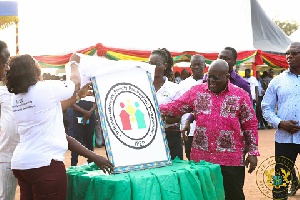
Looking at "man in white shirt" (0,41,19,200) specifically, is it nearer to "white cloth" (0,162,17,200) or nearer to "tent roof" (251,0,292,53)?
"white cloth" (0,162,17,200)

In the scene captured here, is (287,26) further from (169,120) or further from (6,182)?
(6,182)

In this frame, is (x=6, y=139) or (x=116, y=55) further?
(x=116, y=55)

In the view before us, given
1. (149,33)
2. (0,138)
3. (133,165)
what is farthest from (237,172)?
(149,33)

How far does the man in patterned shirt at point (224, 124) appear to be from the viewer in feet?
13.3

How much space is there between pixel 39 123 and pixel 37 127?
3 centimetres

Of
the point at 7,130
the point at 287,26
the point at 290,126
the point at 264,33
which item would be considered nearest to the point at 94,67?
the point at 7,130

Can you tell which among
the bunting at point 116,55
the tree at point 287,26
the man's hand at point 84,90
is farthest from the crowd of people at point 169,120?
the tree at point 287,26

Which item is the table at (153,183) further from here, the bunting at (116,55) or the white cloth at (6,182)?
the bunting at (116,55)

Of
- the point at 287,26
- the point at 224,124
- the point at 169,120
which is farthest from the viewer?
the point at 287,26

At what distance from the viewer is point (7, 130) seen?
3664mm

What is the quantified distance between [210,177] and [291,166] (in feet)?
6.14

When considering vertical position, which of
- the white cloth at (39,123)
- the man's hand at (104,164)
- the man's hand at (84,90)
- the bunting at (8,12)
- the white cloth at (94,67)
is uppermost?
the bunting at (8,12)

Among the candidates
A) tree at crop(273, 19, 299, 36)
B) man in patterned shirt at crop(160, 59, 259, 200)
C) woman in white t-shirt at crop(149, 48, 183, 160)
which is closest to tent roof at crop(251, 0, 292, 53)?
woman in white t-shirt at crop(149, 48, 183, 160)

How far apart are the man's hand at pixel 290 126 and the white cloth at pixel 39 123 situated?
2.72 meters
